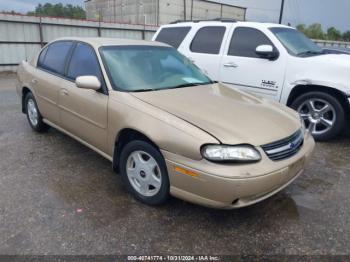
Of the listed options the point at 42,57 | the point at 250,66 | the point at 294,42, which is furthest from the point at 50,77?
the point at 294,42

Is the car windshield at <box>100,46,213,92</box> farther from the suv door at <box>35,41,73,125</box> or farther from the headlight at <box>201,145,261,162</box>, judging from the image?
the headlight at <box>201,145,261,162</box>

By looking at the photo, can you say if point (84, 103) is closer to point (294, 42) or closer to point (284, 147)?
point (284, 147)

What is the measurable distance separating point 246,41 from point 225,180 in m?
3.76

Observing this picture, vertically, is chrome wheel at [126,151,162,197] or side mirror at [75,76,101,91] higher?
side mirror at [75,76,101,91]

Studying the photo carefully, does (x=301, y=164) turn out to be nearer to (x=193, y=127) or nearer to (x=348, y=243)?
(x=348, y=243)

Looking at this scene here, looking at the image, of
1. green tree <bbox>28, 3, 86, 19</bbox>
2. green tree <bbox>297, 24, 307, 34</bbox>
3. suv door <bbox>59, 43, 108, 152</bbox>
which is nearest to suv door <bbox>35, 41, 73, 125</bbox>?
suv door <bbox>59, 43, 108, 152</bbox>

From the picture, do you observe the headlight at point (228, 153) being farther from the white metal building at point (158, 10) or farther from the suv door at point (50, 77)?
the white metal building at point (158, 10)

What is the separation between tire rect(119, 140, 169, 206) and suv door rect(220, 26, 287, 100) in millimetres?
3010

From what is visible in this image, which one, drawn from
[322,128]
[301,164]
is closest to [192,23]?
[322,128]

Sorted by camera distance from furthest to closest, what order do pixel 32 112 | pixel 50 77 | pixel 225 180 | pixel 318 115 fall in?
pixel 32 112 < pixel 318 115 < pixel 50 77 < pixel 225 180

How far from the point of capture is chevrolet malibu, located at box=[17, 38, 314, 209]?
2.44 m

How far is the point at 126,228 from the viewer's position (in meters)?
2.66

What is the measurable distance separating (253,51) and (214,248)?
382 cm

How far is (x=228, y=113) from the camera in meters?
2.90
